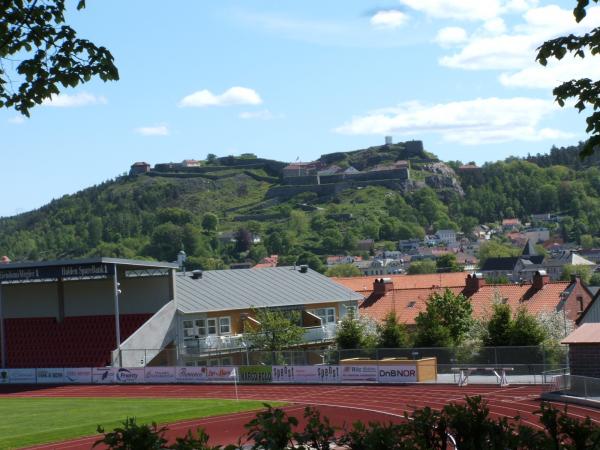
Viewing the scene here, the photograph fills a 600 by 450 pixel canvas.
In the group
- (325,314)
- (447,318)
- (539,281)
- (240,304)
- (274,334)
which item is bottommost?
(274,334)

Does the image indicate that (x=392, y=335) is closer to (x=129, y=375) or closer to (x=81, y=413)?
(x=129, y=375)

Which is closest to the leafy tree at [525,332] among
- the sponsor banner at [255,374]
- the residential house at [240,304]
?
the sponsor banner at [255,374]

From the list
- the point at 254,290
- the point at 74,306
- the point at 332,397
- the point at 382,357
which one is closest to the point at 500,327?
the point at 382,357

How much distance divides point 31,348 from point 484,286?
30145 mm

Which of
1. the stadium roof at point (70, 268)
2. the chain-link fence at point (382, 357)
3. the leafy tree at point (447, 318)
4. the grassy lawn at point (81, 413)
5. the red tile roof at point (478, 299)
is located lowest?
the grassy lawn at point (81, 413)

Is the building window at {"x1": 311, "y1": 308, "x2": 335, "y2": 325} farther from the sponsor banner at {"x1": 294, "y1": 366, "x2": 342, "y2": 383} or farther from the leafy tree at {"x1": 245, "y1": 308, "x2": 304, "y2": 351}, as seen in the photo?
the sponsor banner at {"x1": 294, "y1": 366, "x2": 342, "y2": 383}

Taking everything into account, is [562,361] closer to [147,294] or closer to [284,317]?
[284,317]

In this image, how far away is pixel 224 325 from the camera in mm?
64938

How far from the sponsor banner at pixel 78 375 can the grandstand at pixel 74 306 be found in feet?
7.34

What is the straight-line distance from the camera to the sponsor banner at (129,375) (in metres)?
56.2

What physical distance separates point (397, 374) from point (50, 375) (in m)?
21.0

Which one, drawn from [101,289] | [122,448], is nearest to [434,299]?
[101,289]

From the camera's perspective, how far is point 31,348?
222ft

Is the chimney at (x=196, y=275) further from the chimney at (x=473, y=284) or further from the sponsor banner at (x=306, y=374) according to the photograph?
the chimney at (x=473, y=284)
